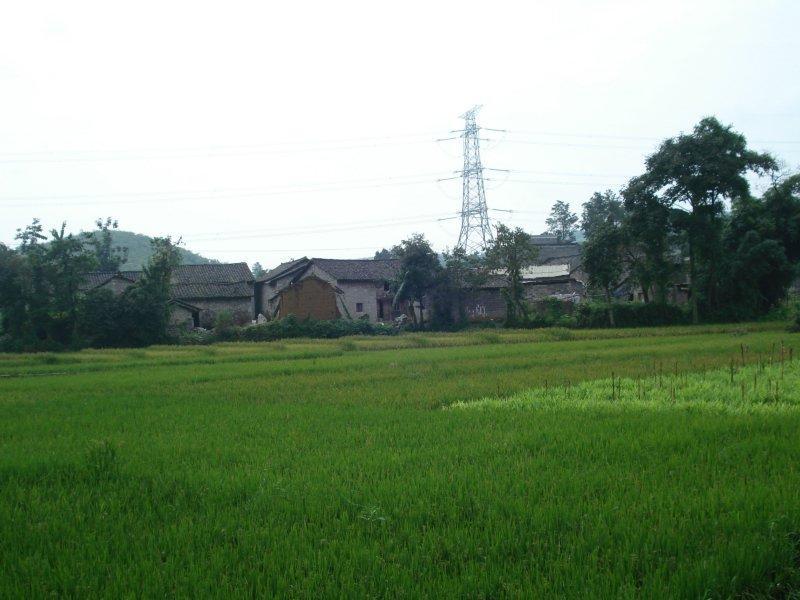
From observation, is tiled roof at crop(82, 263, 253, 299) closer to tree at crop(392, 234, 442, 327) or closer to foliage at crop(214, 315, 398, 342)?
foliage at crop(214, 315, 398, 342)

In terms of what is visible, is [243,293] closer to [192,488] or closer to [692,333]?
[692,333]

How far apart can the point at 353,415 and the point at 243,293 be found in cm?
3808

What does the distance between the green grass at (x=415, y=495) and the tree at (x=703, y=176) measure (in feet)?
85.3

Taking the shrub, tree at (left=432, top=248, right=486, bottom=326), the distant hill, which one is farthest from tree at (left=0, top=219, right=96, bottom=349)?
the distant hill

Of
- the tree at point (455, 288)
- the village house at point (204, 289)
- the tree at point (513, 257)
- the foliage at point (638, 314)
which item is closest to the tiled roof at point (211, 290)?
the village house at point (204, 289)

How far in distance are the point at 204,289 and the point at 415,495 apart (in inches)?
1694

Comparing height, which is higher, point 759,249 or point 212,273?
Result: point 212,273

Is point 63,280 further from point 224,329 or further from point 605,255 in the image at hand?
point 605,255

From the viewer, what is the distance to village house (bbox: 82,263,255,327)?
4381 cm

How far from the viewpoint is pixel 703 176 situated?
113 ft

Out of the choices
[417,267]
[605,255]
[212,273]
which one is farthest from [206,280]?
[605,255]

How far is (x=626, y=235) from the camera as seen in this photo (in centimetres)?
3784

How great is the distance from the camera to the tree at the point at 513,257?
130 ft

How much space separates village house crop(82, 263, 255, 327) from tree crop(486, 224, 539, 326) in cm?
1785
